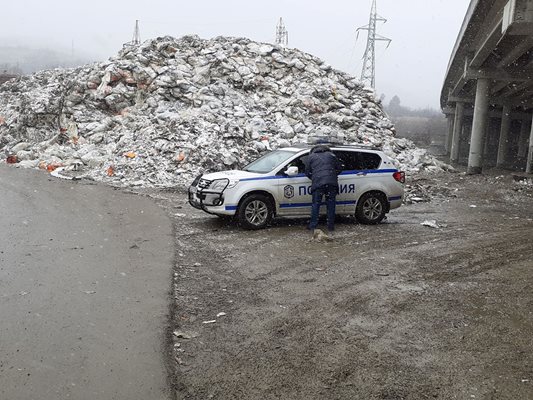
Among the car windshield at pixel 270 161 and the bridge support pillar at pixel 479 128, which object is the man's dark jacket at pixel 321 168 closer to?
the car windshield at pixel 270 161

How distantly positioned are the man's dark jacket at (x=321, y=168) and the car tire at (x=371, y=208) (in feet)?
3.79

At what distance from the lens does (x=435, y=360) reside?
4434 mm

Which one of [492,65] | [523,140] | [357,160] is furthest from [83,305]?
[523,140]

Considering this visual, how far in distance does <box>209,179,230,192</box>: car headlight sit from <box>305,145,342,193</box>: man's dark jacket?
1562mm

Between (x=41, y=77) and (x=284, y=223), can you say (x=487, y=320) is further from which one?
(x=41, y=77)

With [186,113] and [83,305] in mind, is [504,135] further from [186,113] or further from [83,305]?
[83,305]

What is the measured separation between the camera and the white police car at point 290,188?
994 centimetres

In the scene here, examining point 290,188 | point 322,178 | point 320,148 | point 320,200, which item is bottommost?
point 320,200

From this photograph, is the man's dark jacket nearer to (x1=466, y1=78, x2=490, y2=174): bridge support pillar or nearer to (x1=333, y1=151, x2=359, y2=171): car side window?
(x1=333, y1=151, x2=359, y2=171): car side window

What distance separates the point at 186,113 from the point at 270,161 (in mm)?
10684

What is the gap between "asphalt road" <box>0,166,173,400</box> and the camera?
388 cm

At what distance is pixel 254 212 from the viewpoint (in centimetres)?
1002

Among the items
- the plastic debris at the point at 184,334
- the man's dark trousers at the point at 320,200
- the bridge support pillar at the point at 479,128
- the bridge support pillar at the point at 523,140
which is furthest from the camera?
the bridge support pillar at the point at 523,140

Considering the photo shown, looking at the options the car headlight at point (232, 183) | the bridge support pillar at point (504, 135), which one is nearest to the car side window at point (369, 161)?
the car headlight at point (232, 183)
